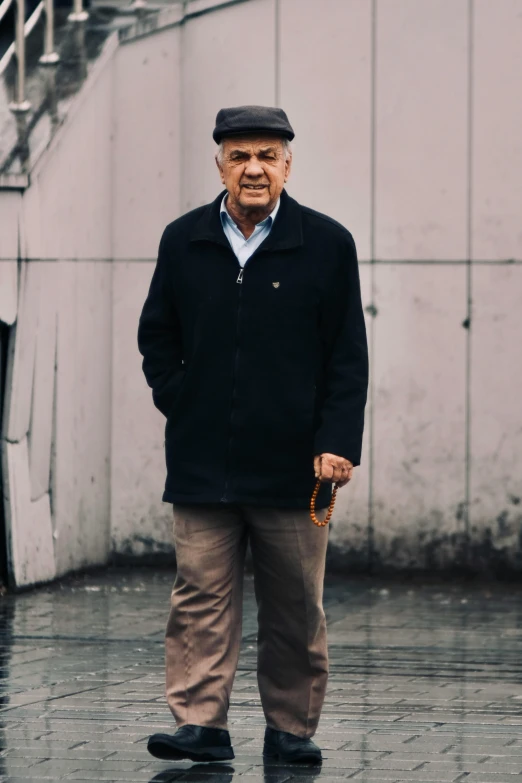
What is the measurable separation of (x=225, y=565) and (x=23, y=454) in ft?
13.4

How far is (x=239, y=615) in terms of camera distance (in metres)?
5.41

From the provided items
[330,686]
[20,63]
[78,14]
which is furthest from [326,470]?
[78,14]

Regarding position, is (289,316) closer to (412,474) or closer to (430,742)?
(430,742)

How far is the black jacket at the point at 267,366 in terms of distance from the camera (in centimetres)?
526

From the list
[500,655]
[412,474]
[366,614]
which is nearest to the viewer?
[500,655]

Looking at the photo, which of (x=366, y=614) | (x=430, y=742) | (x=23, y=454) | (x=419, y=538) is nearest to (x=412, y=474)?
(x=419, y=538)

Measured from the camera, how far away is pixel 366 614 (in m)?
8.79

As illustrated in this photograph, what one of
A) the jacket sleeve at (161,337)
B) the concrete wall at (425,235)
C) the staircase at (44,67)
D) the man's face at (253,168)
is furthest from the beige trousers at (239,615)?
the concrete wall at (425,235)

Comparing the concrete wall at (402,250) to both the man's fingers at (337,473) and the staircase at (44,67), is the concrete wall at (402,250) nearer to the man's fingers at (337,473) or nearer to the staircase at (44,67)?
the staircase at (44,67)

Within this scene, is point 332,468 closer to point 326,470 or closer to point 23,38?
point 326,470

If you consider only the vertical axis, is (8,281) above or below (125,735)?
above

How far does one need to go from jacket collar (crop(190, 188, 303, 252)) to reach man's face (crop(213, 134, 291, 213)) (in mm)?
85

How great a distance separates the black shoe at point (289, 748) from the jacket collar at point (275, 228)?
4.78 ft

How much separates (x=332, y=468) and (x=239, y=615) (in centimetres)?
58
